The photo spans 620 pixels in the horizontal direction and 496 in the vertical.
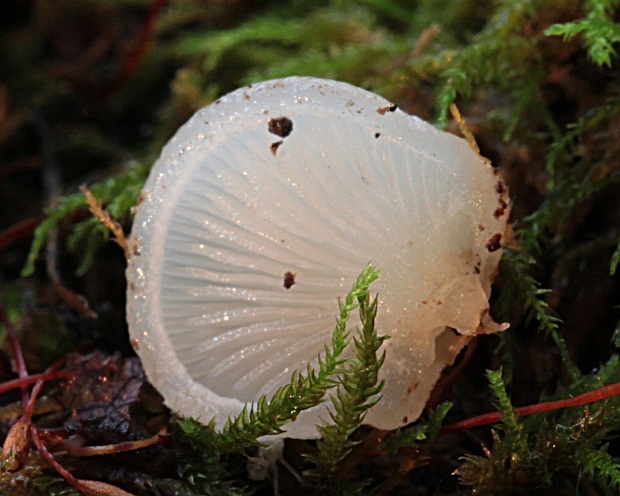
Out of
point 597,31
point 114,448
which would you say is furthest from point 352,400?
point 597,31

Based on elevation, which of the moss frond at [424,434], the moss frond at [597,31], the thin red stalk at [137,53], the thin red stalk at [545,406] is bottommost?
the moss frond at [424,434]

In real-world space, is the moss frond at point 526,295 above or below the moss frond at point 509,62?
below

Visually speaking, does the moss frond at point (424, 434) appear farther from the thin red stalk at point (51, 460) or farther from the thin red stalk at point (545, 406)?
the thin red stalk at point (51, 460)

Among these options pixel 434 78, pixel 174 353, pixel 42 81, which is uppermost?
pixel 434 78

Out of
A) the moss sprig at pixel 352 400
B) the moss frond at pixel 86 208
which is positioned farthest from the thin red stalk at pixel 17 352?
the moss sprig at pixel 352 400

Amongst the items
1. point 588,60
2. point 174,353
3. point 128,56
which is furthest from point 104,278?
point 588,60

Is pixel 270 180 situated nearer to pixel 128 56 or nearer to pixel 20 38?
pixel 128 56

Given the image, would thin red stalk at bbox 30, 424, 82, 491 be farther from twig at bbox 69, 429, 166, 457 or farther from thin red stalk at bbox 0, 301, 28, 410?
thin red stalk at bbox 0, 301, 28, 410
